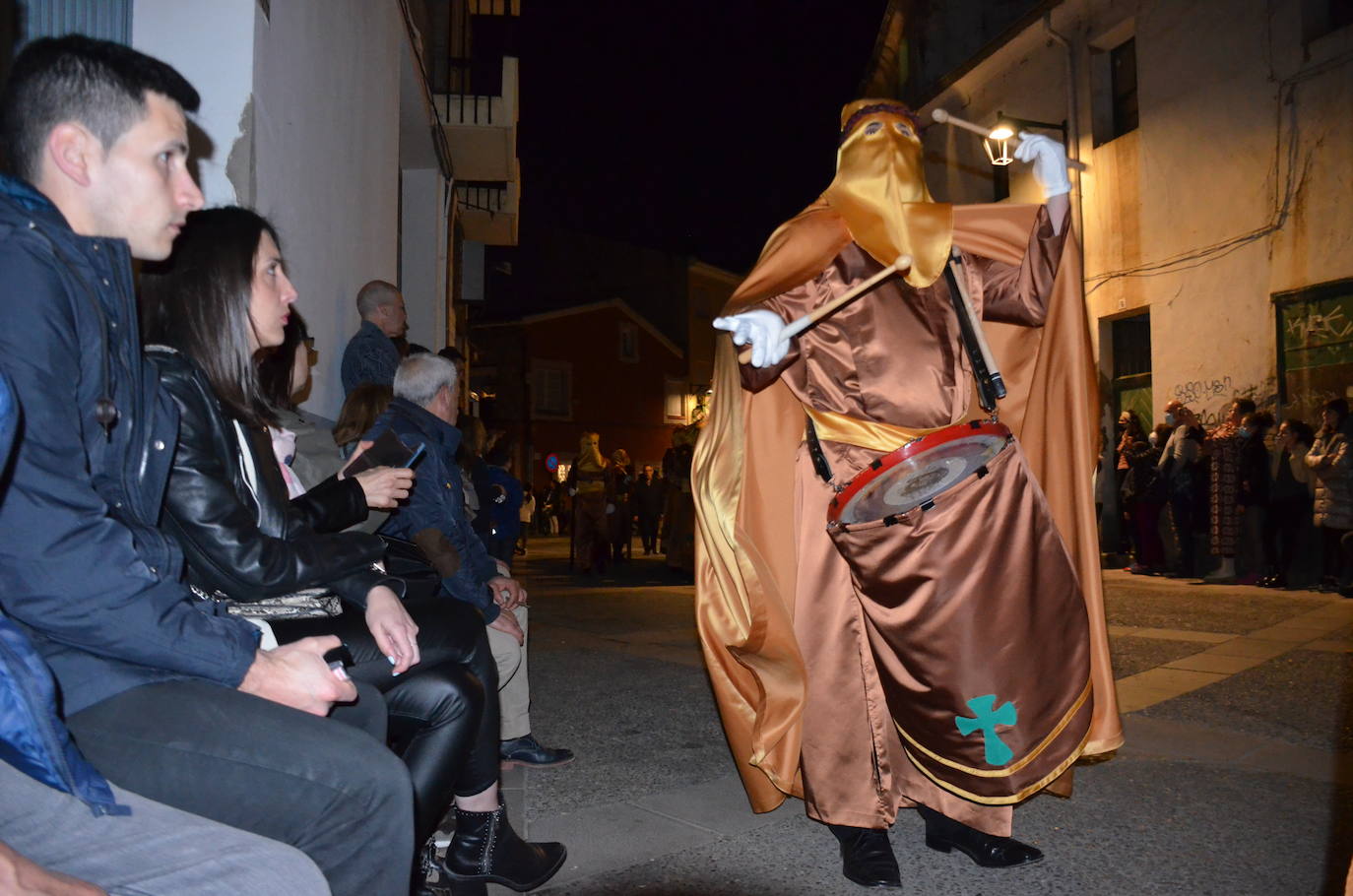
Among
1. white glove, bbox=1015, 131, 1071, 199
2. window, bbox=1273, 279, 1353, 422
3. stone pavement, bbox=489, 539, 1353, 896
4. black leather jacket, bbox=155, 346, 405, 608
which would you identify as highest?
window, bbox=1273, 279, 1353, 422

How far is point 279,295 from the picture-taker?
6.93ft

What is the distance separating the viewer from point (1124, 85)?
1393cm

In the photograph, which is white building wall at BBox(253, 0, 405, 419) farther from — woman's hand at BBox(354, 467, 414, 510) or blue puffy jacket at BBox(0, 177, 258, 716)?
blue puffy jacket at BBox(0, 177, 258, 716)

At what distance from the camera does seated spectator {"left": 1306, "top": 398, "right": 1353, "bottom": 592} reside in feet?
26.7

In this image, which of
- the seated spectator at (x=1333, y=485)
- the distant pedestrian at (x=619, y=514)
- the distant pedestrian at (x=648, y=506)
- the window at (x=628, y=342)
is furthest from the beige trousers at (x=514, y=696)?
the window at (x=628, y=342)

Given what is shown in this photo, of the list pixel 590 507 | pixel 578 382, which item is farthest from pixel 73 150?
pixel 578 382

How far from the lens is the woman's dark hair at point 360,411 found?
Result: 3.60m

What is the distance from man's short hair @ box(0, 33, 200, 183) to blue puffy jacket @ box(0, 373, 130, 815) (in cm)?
67

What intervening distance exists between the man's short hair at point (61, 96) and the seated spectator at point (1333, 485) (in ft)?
30.3

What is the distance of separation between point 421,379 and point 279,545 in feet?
5.74

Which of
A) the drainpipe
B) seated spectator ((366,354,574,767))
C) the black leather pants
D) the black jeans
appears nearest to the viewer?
the black jeans

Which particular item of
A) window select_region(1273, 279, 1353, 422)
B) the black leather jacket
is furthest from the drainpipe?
the black leather jacket

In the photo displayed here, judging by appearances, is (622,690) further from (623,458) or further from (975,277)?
(623,458)

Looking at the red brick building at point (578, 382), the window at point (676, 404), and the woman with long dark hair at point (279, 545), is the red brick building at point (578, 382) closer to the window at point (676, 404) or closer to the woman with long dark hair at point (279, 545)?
the window at point (676, 404)
